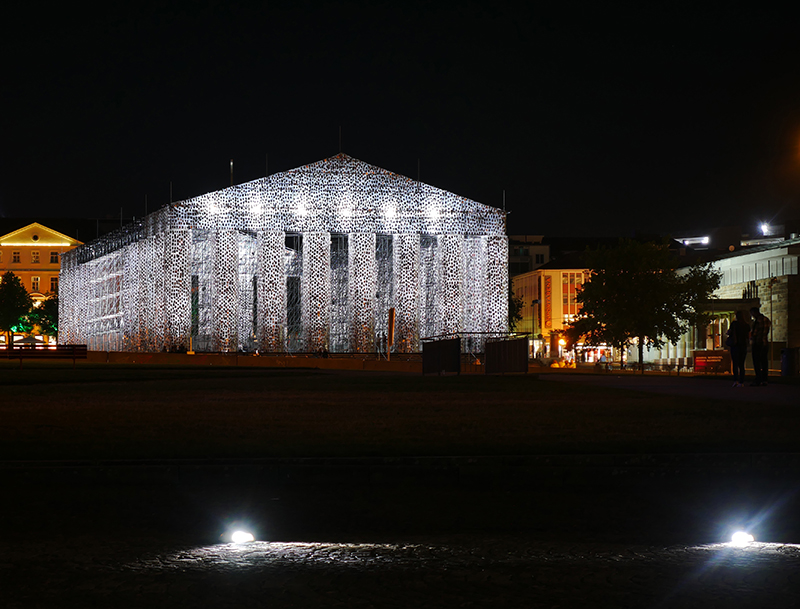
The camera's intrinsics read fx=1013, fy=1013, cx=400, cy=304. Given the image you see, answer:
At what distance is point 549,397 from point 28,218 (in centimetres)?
12203

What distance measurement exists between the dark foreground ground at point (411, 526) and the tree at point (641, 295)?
49.1m

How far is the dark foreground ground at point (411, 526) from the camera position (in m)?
5.03

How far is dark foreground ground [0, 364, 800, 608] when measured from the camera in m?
5.03

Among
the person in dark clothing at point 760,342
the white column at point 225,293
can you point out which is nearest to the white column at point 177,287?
the white column at point 225,293

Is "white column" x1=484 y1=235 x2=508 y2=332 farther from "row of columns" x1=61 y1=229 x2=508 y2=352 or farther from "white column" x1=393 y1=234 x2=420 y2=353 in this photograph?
"white column" x1=393 y1=234 x2=420 y2=353

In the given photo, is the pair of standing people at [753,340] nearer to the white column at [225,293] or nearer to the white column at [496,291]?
the white column at [225,293]

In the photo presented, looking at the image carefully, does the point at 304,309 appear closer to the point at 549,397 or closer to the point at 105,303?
the point at 105,303

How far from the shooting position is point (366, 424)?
44.9 ft

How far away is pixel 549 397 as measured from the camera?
68.8 ft

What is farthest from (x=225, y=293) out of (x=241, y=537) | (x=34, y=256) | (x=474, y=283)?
(x=34, y=256)

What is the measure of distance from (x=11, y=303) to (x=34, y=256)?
56.5 feet

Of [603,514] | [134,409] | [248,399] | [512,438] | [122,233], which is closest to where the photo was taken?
[603,514]

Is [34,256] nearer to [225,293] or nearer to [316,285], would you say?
[225,293]

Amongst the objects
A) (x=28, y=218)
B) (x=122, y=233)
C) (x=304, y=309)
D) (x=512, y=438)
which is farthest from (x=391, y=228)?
(x=28, y=218)
